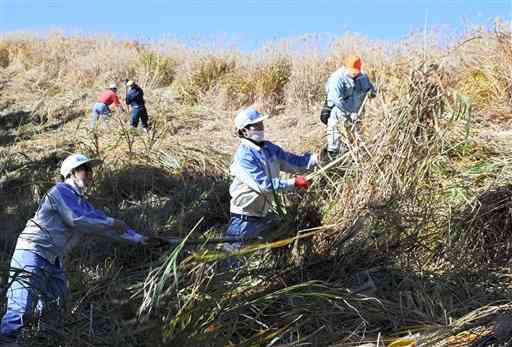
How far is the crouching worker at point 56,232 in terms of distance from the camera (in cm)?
446

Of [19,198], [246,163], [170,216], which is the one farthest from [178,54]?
[246,163]

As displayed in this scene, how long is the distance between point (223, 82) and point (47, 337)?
9891mm

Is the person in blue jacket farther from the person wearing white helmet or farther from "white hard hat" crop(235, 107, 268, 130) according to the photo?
"white hard hat" crop(235, 107, 268, 130)

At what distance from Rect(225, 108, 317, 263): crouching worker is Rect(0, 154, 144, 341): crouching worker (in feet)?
3.04

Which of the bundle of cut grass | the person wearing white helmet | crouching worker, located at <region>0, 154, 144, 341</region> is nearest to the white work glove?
crouching worker, located at <region>0, 154, 144, 341</region>

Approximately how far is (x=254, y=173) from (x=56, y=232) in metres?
1.51

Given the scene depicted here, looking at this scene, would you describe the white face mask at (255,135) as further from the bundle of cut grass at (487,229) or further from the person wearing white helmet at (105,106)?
the person wearing white helmet at (105,106)

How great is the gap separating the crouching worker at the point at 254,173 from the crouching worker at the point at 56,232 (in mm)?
925

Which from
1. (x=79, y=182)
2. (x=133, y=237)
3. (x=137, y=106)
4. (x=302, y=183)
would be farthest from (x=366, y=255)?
(x=137, y=106)

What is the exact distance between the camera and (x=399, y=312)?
4070 millimetres

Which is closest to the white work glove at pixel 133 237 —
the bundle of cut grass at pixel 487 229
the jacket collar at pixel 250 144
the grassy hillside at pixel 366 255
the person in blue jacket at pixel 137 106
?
the grassy hillside at pixel 366 255

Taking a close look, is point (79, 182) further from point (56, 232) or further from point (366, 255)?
point (366, 255)

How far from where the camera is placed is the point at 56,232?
186 inches

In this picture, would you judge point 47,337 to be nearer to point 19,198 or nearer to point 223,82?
point 19,198
